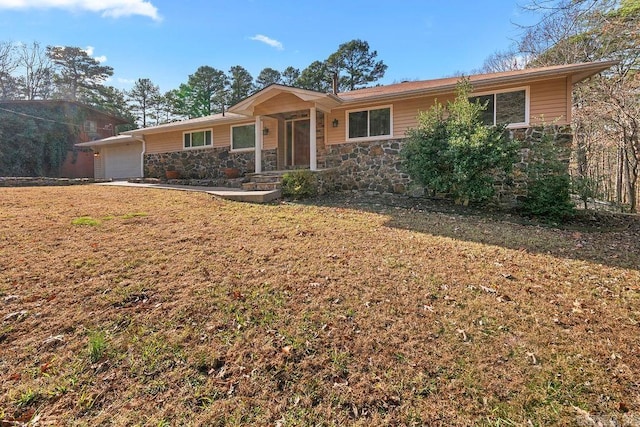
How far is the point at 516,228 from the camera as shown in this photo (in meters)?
6.66

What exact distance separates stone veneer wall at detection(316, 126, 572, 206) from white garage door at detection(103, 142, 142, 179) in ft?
41.8

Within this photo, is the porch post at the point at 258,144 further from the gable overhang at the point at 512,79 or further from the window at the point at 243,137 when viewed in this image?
the gable overhang at the point at 512,79

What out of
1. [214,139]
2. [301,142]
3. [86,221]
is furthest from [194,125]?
[86,221]

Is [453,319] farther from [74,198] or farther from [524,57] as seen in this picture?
[524,57]

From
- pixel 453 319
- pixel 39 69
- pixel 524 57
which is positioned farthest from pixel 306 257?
pixel 39 69

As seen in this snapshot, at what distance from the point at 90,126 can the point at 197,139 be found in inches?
610

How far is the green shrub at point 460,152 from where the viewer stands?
25.4 feet

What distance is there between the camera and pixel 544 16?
5242mm

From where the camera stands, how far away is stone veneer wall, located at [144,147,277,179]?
13.6 metres

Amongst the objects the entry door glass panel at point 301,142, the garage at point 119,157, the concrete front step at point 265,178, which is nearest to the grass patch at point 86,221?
the concrete front step at point 265,178

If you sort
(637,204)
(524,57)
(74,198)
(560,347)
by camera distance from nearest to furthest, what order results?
(560,347) → (74,198) → (637,204) → (524,57)

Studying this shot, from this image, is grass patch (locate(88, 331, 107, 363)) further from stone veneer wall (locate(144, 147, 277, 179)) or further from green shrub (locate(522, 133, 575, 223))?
stone veneer wall (locate(144, 147, 277, 179))

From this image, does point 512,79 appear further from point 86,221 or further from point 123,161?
point 123,161

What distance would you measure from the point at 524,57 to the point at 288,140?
13.5 meters
